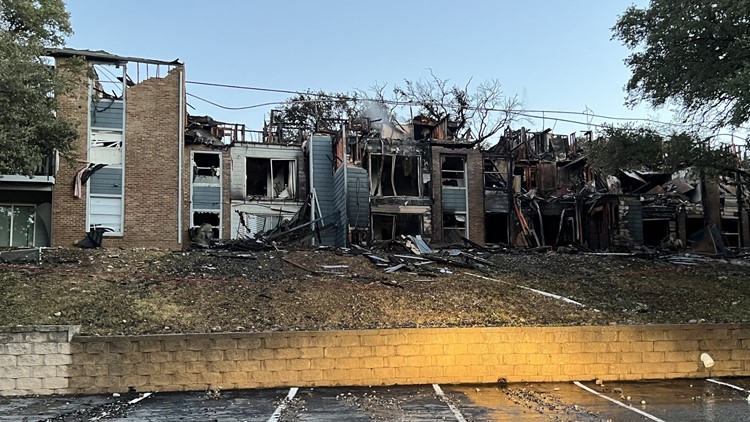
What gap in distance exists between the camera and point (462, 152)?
27.1 meters

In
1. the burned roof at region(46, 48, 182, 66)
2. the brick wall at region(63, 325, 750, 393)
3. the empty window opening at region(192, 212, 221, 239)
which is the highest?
the burned roof at region(46, 48, 182, 66)

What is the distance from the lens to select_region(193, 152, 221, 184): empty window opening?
25.5m

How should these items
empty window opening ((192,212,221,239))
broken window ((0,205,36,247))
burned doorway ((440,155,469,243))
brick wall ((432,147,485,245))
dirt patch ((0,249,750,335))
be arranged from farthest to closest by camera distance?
burned doorway ((440,155,469,243)) < brick wall ((432,147,485,245)) < empty window opening ((192,212,221,239)) < broken window ((0,205,36,247)) < dirt patch ((0,249,750,335))

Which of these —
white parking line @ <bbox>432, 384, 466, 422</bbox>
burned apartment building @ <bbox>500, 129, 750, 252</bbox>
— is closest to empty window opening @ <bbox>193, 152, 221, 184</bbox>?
burned apartment building @ <bbox>500, 129, 750, 252</bbox>

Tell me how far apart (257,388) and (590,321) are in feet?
22.3

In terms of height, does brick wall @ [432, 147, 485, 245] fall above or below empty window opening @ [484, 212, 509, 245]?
above

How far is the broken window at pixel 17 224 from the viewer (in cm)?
2202

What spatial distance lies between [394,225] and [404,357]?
15.9 m

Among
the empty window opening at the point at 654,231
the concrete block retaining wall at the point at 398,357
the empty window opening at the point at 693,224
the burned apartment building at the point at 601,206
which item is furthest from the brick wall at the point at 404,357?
the empty window opening at the point at 693,224

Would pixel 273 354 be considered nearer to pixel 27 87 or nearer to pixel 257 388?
pixel 257 388

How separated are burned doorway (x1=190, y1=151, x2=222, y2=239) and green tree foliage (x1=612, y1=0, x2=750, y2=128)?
15820mm

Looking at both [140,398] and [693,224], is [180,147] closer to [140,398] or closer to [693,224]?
[140,398]

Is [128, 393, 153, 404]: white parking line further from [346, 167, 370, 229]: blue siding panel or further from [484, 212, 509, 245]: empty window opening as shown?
[484, 212, 509, 245]: empty window opening

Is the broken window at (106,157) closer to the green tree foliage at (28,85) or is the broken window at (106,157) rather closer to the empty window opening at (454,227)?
the green tree foliage at (28,85)
